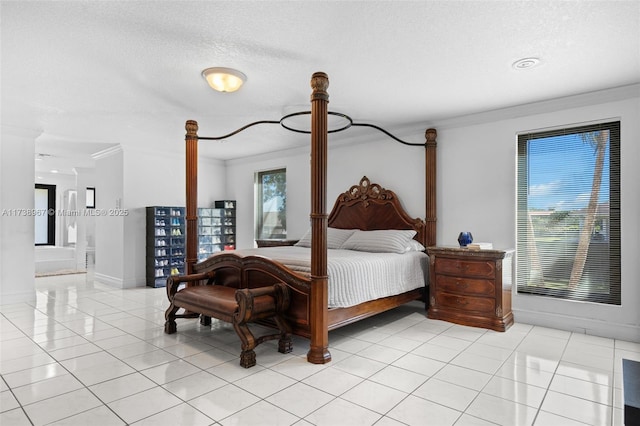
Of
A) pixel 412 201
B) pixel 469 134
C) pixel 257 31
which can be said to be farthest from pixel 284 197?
pixel 257 31

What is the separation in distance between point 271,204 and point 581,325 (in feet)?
17.5

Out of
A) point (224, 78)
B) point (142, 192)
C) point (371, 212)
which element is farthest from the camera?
point (142, 192)

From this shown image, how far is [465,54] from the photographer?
9.95ft

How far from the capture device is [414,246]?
493cm

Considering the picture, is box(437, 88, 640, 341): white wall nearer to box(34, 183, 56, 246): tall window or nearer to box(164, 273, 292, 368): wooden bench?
box(164, 273, 292, 368): wooden bench

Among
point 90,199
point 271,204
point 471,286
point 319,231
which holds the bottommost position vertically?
point 471,286

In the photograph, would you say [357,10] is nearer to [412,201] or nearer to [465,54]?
[465,54]

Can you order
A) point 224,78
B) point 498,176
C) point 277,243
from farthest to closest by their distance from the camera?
1. point 277,243
2. point 498,176
3. point 224,78

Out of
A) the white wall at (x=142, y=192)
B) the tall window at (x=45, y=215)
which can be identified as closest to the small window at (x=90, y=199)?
the tall window at (x=45, y=215)

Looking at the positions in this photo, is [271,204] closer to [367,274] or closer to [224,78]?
[367,274]

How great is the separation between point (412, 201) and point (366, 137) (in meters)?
1.25

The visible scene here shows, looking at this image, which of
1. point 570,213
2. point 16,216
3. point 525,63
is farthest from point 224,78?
point 16,216

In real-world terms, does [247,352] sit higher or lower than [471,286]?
lower

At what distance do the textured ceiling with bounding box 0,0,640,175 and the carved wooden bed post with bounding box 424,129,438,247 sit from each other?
0.29 meters
